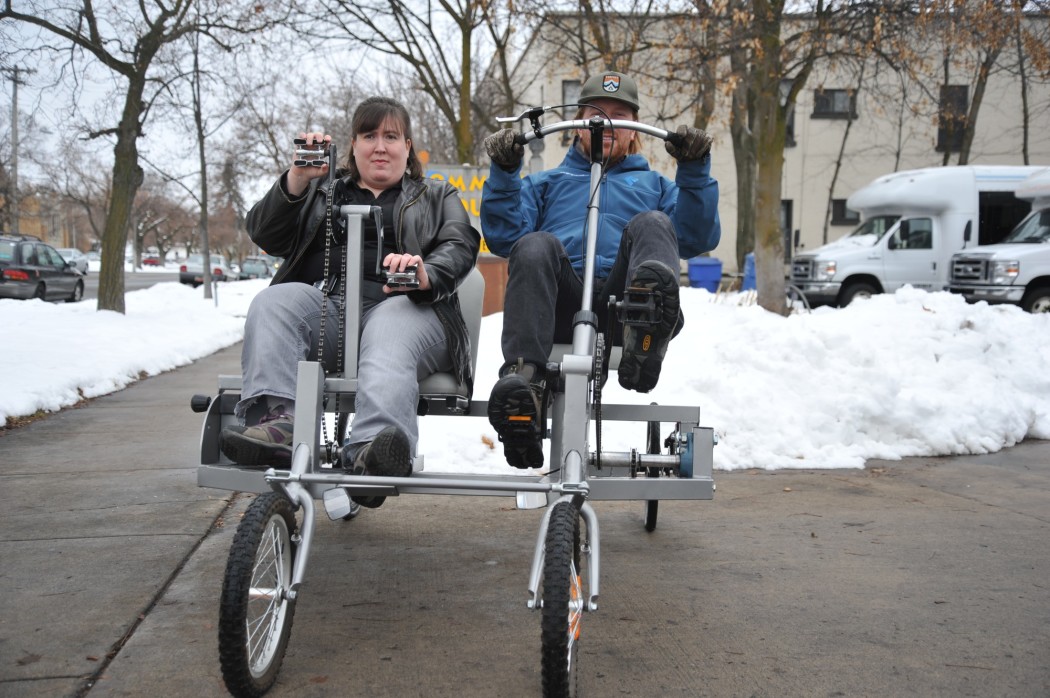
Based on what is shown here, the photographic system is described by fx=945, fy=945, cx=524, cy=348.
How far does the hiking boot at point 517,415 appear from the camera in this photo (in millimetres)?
2844

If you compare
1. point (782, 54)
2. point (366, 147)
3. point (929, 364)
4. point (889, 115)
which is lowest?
point (929, 364)

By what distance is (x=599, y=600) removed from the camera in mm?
3346

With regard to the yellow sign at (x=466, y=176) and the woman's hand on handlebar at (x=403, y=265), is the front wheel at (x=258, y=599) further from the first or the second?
the yellow sign at (x=466, y=176)

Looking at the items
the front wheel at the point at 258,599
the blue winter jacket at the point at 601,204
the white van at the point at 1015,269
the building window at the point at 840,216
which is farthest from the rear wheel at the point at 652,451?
the building window at the point at 840,216

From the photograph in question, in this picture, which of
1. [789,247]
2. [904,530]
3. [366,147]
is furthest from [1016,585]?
[789,247]

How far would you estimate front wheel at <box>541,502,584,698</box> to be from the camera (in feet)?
7.42

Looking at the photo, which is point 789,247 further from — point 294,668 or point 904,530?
point 294,668

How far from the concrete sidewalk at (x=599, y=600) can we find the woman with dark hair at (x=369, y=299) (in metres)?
0.56

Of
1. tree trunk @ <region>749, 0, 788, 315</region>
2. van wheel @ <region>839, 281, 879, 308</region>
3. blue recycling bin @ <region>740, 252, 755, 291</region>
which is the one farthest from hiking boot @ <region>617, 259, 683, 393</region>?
blue recycling bin @ <region>740, 252, 755, 291</region>

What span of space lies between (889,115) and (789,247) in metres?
5.86

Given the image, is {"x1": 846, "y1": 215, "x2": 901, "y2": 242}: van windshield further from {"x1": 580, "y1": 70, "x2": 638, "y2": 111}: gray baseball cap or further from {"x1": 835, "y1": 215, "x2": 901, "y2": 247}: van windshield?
{"x1": 580, "y1": 70, "x2": 638, "y2": 111}: gray baseball cap

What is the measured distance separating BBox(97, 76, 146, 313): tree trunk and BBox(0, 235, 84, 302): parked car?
6.30 meters

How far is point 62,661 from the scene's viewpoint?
8.89 feet

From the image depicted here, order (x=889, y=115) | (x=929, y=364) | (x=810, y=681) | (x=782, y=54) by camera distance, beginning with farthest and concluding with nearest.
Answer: (x=889, y=115), (x=782, y=54), (x=929, y=364), (x=810, y=681)
